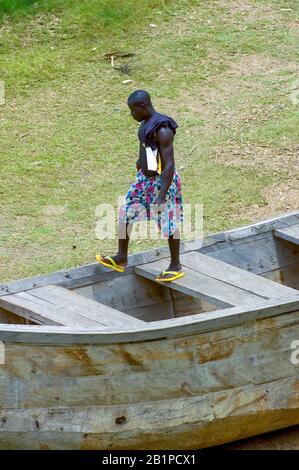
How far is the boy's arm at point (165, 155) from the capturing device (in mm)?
7164

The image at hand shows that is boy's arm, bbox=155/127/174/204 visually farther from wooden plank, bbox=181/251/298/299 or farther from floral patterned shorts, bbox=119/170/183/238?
wooden plank, bbox=181/251/298/299

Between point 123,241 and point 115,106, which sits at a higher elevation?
point 123,241

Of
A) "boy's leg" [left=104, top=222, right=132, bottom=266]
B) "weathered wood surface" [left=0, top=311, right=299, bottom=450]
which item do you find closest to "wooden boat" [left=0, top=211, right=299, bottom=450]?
"weathered wood surface" [left=0, top=311, right=299, bottom=450]

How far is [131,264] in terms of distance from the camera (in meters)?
7.61

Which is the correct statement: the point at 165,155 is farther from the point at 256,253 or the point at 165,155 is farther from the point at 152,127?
the point at 256,253

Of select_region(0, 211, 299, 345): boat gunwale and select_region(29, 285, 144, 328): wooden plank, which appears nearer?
select_region(0, 211, 299, 345): boat gunwale

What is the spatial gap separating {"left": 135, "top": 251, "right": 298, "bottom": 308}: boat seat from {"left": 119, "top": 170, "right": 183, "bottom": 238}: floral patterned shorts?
29 centimetres

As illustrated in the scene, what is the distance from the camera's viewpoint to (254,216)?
10.3 meters

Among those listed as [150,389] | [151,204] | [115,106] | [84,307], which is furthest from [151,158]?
[115,106]

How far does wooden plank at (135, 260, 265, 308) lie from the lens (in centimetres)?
712

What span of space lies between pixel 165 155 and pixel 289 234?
1251 mm

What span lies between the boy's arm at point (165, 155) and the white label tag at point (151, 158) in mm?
40

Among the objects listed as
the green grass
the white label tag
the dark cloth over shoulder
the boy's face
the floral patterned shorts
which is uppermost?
the boy's face

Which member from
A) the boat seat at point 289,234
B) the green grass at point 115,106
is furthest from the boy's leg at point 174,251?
the green grass at point 115,106
